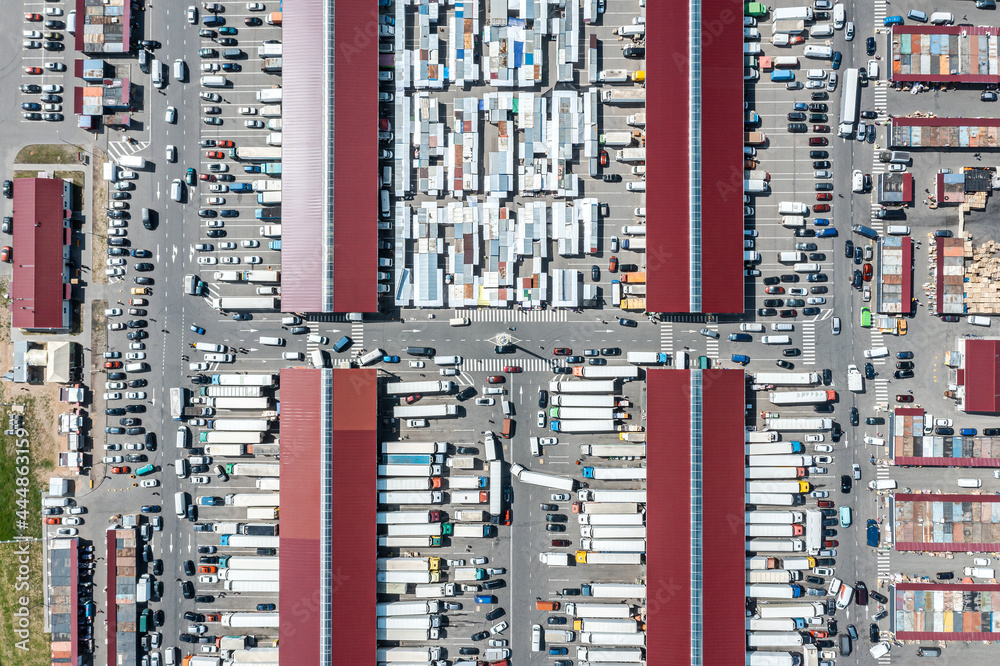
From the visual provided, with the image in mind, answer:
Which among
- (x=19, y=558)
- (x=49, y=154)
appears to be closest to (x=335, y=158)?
(x=49, y=154)

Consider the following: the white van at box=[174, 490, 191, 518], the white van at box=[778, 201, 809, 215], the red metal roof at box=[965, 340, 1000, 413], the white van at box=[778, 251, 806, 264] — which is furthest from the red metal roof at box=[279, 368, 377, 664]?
the red metal roof at box=[965, 340, 1000, 413]

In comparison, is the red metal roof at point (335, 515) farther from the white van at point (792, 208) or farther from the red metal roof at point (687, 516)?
the white van at point (792, 208)

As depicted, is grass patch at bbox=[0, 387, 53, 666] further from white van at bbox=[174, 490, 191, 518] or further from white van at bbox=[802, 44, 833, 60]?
white van at bbox=[802, 44, 833, 60]

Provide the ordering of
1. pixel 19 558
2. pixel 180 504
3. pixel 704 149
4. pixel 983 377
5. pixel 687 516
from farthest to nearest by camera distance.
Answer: pixel 19 558 → pixel 180 504 → pixel 983 377 → pixel 704 149 → pixel 687 516

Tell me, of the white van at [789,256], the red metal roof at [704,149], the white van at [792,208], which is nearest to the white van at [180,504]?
the red metal roof at [704,149]

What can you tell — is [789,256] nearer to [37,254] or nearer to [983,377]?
[983,377]

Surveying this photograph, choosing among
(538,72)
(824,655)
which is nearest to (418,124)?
(538,72)

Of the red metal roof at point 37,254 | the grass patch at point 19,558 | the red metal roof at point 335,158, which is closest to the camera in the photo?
the red metal roof at point 335,158
